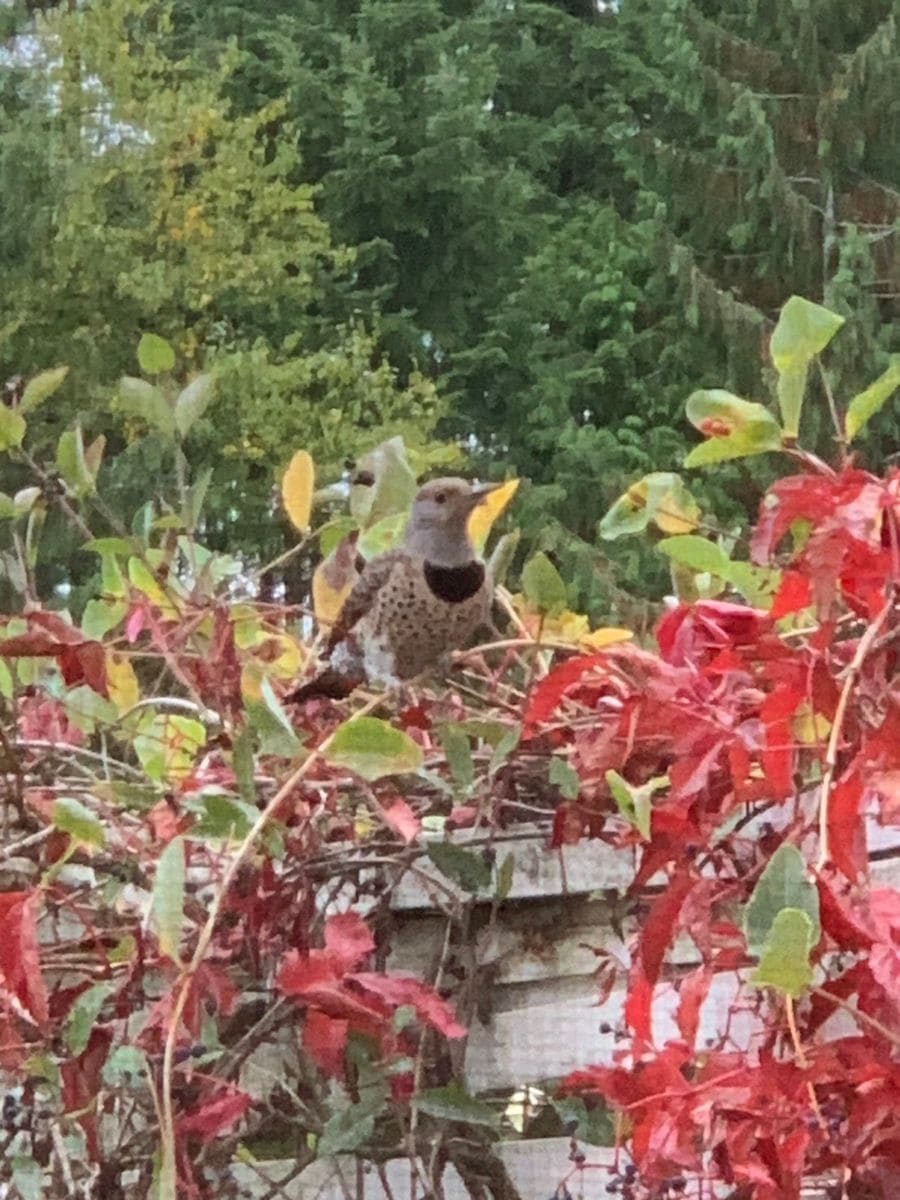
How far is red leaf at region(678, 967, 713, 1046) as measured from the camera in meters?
0.39

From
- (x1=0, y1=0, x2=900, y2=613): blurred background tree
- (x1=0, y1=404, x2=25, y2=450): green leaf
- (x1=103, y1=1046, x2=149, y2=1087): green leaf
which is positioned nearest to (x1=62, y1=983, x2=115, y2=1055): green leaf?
(x1=103, y1=1046, x2=149, y2=1087): green leaf

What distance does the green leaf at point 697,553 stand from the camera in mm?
536

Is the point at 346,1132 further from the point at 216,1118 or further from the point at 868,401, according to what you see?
the point at 868,401

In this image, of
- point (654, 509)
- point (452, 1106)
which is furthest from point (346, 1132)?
point (654, 509)

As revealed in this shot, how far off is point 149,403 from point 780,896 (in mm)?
352

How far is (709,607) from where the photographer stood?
516 millimetres

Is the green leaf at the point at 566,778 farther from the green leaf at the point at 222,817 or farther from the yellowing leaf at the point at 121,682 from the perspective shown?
the yellowing leaf at the point at 121,682

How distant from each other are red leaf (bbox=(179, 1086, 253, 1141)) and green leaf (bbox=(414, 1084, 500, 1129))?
0.06 m

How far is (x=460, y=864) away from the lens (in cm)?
56

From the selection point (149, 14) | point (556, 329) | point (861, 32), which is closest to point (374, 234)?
point (556, 329)

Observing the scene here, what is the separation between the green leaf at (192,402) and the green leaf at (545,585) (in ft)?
0.51

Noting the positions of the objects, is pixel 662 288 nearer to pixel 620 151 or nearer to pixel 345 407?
pixel 620 151

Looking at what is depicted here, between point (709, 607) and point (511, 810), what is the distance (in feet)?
0.45

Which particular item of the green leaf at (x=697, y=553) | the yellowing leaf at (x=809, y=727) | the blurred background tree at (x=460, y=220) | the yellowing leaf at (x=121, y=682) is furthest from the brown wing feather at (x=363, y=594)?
the blurred background tree at (x=460, y=220)
